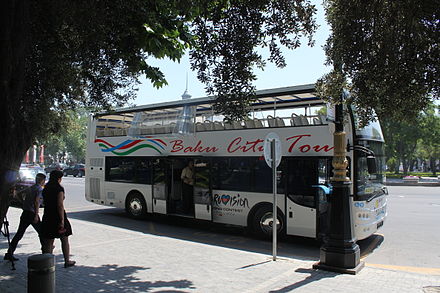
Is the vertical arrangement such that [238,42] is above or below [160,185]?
above

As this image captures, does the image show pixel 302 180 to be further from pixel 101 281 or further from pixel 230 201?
pixel 101 281

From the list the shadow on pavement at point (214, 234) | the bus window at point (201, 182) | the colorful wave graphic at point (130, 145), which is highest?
the colorful wave graphic at point (130, 145)

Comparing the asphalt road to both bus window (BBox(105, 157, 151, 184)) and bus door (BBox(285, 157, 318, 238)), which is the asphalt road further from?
bus window (BBox(105, 157, 151, 184))

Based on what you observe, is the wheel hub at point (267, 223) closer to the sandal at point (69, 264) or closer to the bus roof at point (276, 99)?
the bus roof at point (276, 99)

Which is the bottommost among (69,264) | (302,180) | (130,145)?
(69,264)

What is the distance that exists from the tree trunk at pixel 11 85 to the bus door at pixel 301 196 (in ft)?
20.7

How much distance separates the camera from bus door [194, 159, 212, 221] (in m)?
10.7

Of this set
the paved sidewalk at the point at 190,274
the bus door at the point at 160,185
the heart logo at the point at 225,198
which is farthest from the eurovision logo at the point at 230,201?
the paved sidewalk at the point at 190,274

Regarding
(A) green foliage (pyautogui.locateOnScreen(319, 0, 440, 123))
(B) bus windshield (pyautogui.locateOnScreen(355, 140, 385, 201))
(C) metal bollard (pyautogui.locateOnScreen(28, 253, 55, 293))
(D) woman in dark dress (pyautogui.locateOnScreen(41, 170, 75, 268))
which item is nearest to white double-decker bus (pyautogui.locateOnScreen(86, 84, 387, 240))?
(B) bus windshield (pyautogui.locateOnScreen(355, 140, 385, 201))

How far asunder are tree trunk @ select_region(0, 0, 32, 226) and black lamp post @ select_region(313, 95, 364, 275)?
5.05m

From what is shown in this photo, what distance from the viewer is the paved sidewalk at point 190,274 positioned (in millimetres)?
5473

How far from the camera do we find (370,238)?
9891 millimetres

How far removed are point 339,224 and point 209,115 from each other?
19.0 feet

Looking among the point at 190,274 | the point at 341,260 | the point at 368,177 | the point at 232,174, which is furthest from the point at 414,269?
the point at 232,174
